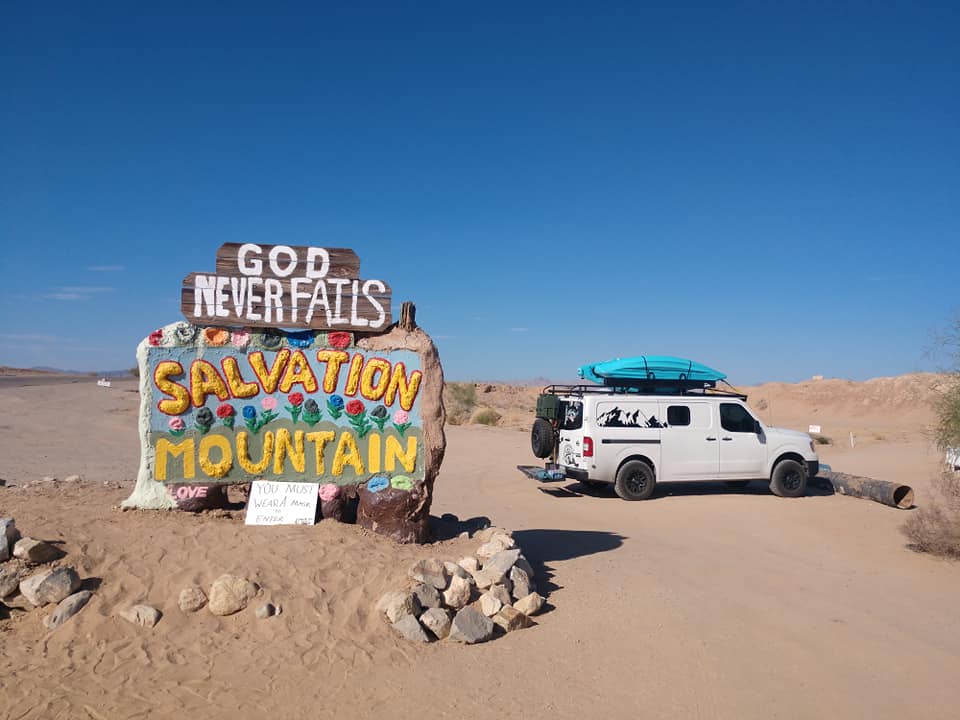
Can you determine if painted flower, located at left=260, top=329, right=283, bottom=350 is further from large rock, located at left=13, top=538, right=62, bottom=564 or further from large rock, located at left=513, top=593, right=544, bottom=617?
large rock, located at left=513, top=593, right=544, bottom=617

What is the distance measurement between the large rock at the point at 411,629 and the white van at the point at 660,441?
26.3 feet

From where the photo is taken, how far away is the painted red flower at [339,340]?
28.4 feet

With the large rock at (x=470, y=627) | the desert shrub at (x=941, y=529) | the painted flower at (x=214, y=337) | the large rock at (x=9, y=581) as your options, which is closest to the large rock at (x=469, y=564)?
the large rock at (x=470, y=627)

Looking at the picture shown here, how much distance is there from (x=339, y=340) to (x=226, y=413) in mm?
1596

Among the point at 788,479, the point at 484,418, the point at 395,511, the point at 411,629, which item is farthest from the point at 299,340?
the point at 484,418

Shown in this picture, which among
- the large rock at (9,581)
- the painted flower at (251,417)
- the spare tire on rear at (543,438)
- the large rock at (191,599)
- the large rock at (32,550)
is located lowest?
the large rock at (191,599)

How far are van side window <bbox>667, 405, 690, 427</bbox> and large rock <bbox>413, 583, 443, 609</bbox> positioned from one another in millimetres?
8865

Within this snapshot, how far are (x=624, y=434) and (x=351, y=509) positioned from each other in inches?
277

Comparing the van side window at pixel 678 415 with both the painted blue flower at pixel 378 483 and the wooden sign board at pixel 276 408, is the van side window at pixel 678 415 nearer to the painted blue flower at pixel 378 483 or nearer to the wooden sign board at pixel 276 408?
the wooden sign board at pixel 276 408

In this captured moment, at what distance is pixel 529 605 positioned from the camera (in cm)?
705

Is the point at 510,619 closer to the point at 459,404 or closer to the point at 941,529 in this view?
the point at 941,529

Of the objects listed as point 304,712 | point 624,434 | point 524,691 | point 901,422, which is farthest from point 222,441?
point 901,422

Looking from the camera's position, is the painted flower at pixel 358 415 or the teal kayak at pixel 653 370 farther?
the teal kayak at pixel 653 370

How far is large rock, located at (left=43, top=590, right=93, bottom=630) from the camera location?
19.2 ft
